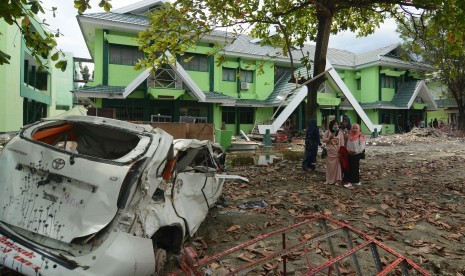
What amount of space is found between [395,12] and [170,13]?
304 inches

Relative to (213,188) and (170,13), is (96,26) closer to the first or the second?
(170,13)

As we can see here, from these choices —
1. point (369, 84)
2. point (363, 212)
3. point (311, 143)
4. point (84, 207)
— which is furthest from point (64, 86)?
point (84, 207)

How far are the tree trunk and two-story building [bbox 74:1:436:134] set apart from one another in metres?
1.64

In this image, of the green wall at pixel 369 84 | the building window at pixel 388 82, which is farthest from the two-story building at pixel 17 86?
the building window at pixel 388 82

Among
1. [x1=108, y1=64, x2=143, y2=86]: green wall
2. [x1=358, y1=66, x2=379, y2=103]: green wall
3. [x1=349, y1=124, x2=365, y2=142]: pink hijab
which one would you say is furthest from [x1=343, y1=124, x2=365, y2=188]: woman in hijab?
[x1=358, y1=66, x2=379, y2=103]: green wall

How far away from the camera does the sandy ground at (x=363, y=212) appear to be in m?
3.96

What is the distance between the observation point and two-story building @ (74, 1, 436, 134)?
736 inches

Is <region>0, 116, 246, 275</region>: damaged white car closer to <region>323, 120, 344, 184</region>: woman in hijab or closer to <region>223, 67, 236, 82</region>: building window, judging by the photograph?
<region>323, 120, 344, 184</region>: woman in hijab

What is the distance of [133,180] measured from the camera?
8.77 feet

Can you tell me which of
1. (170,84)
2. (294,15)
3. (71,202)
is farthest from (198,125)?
(71,202)

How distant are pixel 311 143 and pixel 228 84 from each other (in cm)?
1590

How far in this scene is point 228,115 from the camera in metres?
24.7

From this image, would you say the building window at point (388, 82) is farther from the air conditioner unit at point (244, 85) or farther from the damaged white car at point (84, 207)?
the damaged white car at point (84, 207)

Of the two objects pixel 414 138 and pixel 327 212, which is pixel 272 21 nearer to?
A: pixel 327 212
